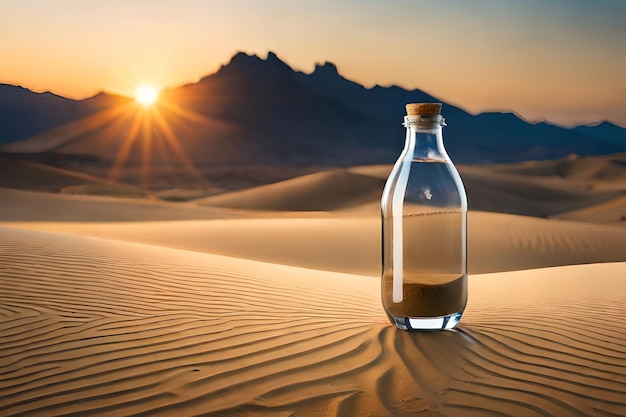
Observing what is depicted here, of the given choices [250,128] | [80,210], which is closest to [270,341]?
[80,210]

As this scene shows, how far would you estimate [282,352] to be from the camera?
4.18 m

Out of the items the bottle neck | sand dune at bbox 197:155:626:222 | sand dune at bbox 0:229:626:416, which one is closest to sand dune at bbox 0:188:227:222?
sand dune at bbox 197:155:626:222

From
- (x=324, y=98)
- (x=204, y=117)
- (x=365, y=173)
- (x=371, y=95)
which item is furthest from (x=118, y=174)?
(x=371, y=95)

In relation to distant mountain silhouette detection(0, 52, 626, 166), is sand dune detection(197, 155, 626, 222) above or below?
below

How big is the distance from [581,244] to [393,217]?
13066mm

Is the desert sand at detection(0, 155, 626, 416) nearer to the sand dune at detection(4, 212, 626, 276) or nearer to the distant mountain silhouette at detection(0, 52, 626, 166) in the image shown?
the sand dune at detection(4, 212, 626, 276)

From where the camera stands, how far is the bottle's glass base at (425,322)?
441 centimetres

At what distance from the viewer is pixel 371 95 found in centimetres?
19112

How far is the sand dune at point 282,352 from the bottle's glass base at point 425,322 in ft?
0.20

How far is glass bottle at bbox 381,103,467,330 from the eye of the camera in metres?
4.30

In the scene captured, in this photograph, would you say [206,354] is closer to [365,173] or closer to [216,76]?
[365,173]

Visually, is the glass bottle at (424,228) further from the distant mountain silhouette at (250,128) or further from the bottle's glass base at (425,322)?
the distant mountain silhouette at (250,128)

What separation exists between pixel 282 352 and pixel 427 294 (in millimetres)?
959

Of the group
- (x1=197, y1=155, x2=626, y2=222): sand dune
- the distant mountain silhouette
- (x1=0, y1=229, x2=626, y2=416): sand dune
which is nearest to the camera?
(x1=0, y1=229, x2=626, y2=416): sand dune
